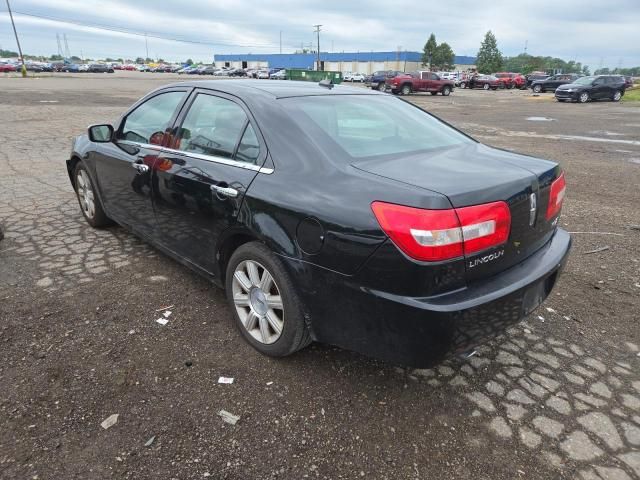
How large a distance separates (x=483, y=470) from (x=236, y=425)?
1.19 m

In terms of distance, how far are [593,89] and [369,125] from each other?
31898 mm

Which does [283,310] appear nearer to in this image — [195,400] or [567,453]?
[195,400]

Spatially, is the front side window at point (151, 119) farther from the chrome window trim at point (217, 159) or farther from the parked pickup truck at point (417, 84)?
the parked pickup truck at point (417, 84)

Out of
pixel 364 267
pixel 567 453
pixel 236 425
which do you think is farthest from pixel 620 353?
pixel 236 425

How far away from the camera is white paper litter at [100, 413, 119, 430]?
2283 mm

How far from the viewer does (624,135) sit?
13.3m

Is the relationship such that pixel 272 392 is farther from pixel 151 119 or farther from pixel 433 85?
pixel 433 85

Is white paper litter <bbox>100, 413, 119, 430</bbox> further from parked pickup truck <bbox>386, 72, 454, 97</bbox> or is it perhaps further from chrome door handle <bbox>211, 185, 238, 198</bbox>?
parked pickup truck <bbox>386, 72, 454, 97</bbox>

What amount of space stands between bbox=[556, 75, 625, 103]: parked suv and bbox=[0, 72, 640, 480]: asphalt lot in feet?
94.2

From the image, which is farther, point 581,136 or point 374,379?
point 581,136

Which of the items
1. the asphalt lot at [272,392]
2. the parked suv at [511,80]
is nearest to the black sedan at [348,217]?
the asphalt lot at [272,392]

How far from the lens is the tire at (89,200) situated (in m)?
4.64

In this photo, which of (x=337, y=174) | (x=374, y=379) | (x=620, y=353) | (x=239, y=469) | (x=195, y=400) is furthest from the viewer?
(x=620, y=353)

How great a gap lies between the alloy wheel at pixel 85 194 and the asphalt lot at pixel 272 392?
2.50 feet
